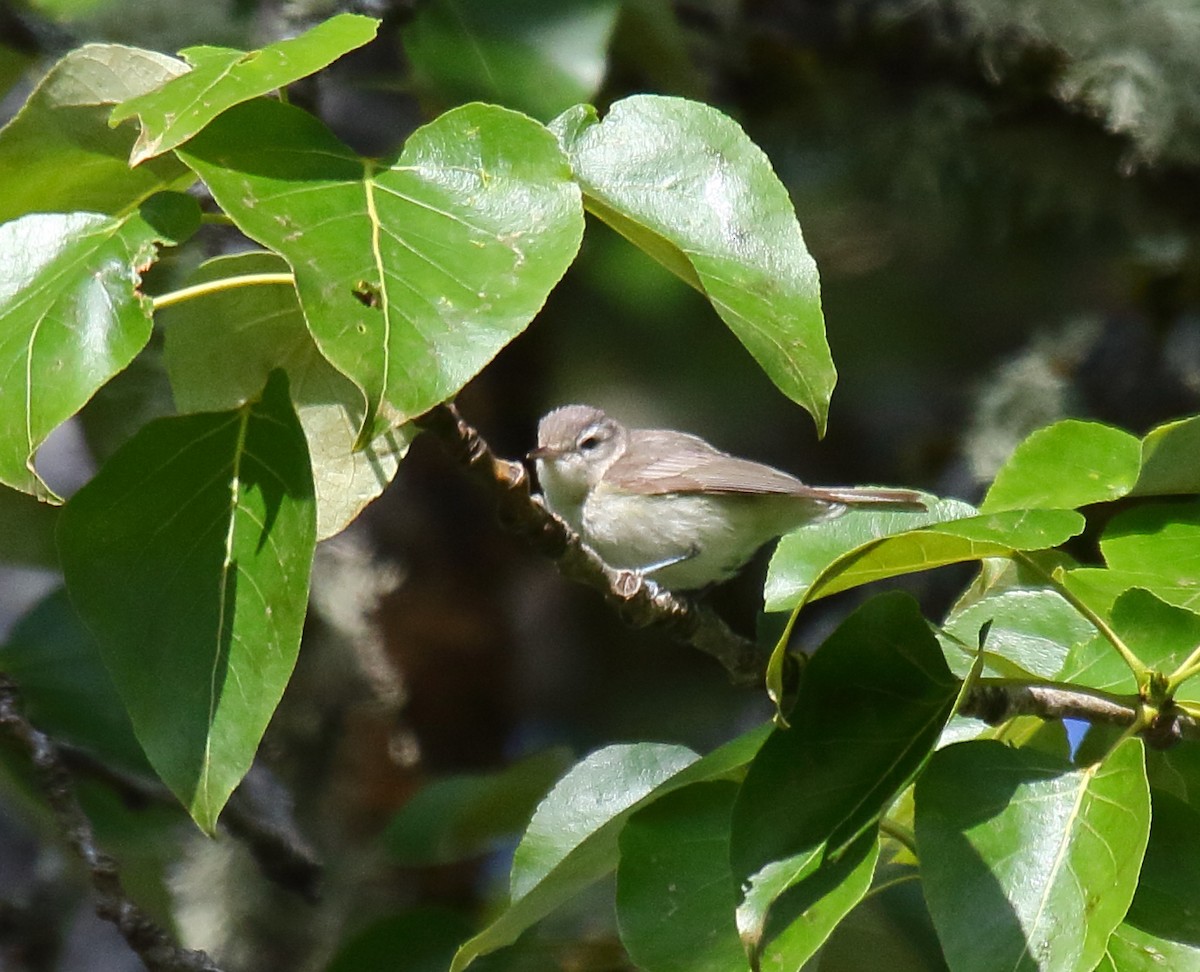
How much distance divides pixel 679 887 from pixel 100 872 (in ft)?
3.15

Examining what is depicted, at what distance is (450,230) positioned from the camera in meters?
1.46

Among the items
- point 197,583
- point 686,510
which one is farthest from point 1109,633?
point 686,510

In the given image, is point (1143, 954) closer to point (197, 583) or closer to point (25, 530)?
point (197, 583)

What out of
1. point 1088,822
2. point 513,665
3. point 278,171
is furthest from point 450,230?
point 513,665

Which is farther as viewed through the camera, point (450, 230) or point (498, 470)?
point (498, 470)

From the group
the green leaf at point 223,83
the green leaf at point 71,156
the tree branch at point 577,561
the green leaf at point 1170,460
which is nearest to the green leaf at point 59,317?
the green leaf at point 71,156

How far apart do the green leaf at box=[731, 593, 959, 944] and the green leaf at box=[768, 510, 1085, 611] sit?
0.12 ft

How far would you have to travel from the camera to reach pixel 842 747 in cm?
143

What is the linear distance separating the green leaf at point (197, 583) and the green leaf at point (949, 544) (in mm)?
534

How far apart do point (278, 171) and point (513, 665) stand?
13.3ft

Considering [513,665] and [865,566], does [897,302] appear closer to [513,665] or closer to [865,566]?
[513,665]

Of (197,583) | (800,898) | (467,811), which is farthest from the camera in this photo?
(467,811)

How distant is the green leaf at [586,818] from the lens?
1.59 m

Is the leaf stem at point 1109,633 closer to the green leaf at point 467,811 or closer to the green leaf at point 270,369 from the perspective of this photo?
the green leaf at point 270,369
